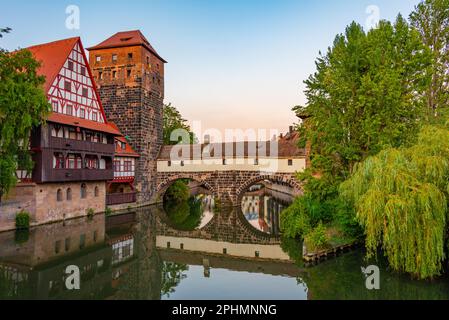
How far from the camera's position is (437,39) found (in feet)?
62.1

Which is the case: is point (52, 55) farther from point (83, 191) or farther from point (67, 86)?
point (83, 191)

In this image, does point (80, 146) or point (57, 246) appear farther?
point (80, 146)

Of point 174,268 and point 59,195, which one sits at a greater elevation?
point 59,195

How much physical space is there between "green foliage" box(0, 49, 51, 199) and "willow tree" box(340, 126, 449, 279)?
566 inches

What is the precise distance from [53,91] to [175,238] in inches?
448

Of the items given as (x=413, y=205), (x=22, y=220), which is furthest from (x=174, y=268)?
(x=22, y=220)

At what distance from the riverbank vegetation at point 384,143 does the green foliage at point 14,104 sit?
1243 cm

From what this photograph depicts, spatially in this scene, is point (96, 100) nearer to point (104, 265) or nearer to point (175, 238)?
point (175, 238)

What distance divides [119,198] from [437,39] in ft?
77.3

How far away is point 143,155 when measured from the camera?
3134cm

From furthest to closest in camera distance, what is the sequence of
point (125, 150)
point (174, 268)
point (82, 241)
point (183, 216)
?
point (125, 150) < point (183, 216) < point (82, 241) < point (174, 268)

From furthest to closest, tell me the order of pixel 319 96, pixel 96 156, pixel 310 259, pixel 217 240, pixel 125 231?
pixel 96 156 → pixel 125 231 → pixel 217 240 → pixel 319 96 → pixel 310 259

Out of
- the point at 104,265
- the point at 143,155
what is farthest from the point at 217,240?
the point at 143,155

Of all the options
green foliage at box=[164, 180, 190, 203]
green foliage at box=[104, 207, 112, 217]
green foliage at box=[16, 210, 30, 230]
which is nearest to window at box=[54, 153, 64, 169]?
green foliage at box=[16, 210, 30, 230]
